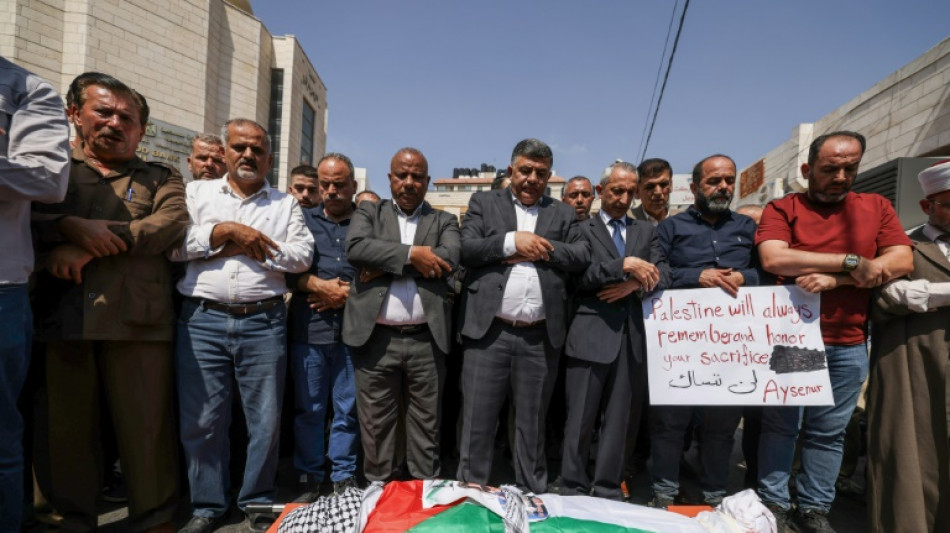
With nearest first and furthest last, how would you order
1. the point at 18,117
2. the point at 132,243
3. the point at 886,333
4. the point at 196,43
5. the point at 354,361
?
1. the point at 18,117
2. the point at 132,243
3. the point at 886,333
4. the point at 354,361
5. the point at 196,43

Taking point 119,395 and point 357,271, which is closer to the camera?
point 119,395

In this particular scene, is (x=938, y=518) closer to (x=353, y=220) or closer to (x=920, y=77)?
(x=353, y=220)

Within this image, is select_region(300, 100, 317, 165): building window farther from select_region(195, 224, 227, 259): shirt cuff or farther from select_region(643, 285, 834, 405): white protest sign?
select_region(643, 285, 834, 405): white protest sign

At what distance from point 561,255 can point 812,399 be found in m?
1.77

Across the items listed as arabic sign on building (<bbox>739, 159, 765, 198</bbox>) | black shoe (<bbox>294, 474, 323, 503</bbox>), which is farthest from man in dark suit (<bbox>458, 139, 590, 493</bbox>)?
arabic sign on building (<bbox>739, 159, 765, 198</bbox>)

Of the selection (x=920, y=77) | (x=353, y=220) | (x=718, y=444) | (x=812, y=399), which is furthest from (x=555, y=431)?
(x=920, y=77)

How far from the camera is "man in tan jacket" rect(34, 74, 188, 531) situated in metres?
2.39

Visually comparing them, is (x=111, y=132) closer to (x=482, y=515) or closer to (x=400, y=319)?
(x=400, y=319)

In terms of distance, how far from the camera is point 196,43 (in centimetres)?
1346

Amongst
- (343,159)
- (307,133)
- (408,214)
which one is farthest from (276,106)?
(408,214)

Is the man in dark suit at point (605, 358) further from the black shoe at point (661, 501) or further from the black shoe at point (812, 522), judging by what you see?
the black shoe at point (812, 522)

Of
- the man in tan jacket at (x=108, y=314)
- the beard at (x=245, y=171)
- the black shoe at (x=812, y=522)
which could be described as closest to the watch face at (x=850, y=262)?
the black shoe at (x=812, y=522)

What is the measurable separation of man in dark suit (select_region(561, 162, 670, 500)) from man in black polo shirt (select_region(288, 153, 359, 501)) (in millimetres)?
1544

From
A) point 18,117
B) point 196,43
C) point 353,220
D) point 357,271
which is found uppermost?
point 196,43
